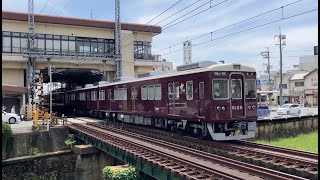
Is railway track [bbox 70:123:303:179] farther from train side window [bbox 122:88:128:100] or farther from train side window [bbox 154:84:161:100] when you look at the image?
train side window [bbox 122:88:128:100]

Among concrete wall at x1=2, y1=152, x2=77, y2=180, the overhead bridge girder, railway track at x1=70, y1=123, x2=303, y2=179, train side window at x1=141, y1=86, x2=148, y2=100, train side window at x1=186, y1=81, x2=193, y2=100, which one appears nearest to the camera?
railway track at x1=70, y1=123, x2=303, y2=179

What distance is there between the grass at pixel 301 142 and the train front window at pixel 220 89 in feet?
25.4

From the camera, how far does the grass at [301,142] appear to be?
2001 centimetres

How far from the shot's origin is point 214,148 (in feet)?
43.3

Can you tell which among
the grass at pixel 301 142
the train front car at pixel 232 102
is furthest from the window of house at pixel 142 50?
the train front car at pixel 232 102

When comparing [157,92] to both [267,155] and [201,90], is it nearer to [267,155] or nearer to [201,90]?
[201,90]

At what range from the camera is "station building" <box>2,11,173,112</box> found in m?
32.7

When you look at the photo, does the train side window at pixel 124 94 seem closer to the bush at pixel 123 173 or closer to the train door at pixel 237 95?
the bush at pixel 123 173

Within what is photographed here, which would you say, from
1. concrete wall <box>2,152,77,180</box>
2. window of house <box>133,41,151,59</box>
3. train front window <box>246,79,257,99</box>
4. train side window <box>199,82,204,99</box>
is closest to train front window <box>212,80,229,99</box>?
train side window <box>199,82,204,99</box>

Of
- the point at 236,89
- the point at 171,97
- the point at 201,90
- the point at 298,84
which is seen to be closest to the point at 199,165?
the point at 201,90

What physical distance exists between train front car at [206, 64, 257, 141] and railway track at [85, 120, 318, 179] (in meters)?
0.58

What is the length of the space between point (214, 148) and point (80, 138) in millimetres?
9783

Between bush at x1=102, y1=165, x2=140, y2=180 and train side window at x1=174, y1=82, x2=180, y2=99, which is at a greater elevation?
train side window at x1=174, y1=82, x2=180, y2=99

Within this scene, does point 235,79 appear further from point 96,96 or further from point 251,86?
point 96,96
